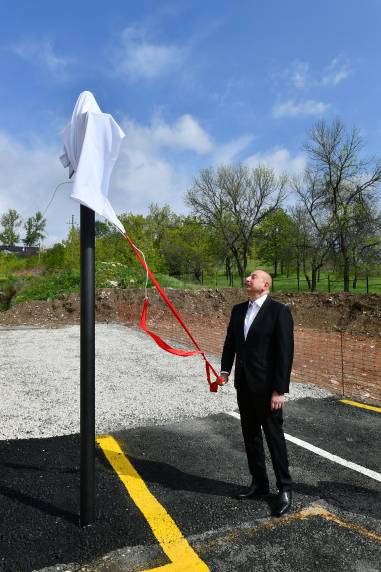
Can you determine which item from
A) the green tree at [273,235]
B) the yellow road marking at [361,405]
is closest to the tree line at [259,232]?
the green tree at [273,235]

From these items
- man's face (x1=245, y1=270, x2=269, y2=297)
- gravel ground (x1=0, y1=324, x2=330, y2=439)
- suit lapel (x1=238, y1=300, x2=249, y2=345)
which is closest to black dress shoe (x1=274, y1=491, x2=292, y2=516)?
suit lapel (x1=238, y1=300, x2=249, y2=345)

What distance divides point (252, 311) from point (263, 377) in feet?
1.85

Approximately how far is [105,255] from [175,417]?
33.4 meters

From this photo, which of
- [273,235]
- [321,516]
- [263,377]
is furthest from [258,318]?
[273,235]

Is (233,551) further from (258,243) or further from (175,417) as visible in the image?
(258,243)

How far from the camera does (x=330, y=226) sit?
35.4 meters

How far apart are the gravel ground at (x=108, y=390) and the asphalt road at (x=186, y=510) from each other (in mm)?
617

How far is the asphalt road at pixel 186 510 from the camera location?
8.71 ft

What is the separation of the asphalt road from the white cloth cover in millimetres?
2275

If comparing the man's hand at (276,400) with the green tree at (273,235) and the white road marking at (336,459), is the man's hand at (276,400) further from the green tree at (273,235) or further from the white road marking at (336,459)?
the green tree at (273,235)

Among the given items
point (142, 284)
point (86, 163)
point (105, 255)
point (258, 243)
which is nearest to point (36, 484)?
point (86, 163)

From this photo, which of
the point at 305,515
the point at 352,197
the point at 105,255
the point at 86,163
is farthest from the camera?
the point at 105,255

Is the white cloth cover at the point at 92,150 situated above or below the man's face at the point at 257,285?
above

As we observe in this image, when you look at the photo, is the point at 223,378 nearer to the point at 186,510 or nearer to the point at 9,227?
the point at 186,510
